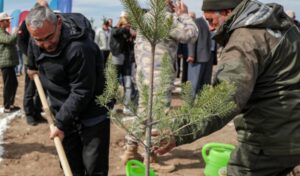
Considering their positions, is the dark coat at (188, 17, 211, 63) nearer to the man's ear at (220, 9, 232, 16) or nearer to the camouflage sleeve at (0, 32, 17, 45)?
the camouflage sleeve at (0, 32, 17, 45)

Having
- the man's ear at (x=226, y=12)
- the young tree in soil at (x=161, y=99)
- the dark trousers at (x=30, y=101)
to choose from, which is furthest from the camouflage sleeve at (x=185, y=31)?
the dark trousers at (x=30, y=101)

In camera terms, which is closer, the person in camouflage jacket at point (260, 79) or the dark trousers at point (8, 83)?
the person in camouflage jacket at point (260, 79)

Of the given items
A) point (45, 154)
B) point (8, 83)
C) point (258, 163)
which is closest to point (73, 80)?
point (258, 163)

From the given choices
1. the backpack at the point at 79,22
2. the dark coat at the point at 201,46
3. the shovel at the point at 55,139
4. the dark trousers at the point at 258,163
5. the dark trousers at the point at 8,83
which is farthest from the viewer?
the dark coat at the point at 201,46

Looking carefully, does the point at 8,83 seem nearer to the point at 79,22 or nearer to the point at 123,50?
the point at 123,50

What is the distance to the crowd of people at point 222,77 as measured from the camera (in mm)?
2254

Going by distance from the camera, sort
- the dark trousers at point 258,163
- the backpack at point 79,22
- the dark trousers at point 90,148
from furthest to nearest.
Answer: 1. the dark trousers at point 90,148
2. the backpack at point 79,22
3. the dark trousers at point 258,163

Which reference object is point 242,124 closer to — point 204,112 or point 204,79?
point 204,112

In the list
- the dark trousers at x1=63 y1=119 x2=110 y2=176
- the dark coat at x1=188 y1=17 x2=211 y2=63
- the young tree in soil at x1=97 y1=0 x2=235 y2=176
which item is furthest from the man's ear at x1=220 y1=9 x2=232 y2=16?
the dark coat at x1=188 y1=17 x2=211 y2=63

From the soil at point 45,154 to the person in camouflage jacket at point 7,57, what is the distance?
Answer: 110 centimetres

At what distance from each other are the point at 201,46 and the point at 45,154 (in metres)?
3.71

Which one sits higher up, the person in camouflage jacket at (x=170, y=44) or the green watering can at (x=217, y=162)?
the person in camouflage jacket at (x=170, y=44)

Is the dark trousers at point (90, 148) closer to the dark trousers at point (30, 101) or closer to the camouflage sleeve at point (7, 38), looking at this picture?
the dark trousers at point (30, 101)

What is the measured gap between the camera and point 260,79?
2.40 meters
